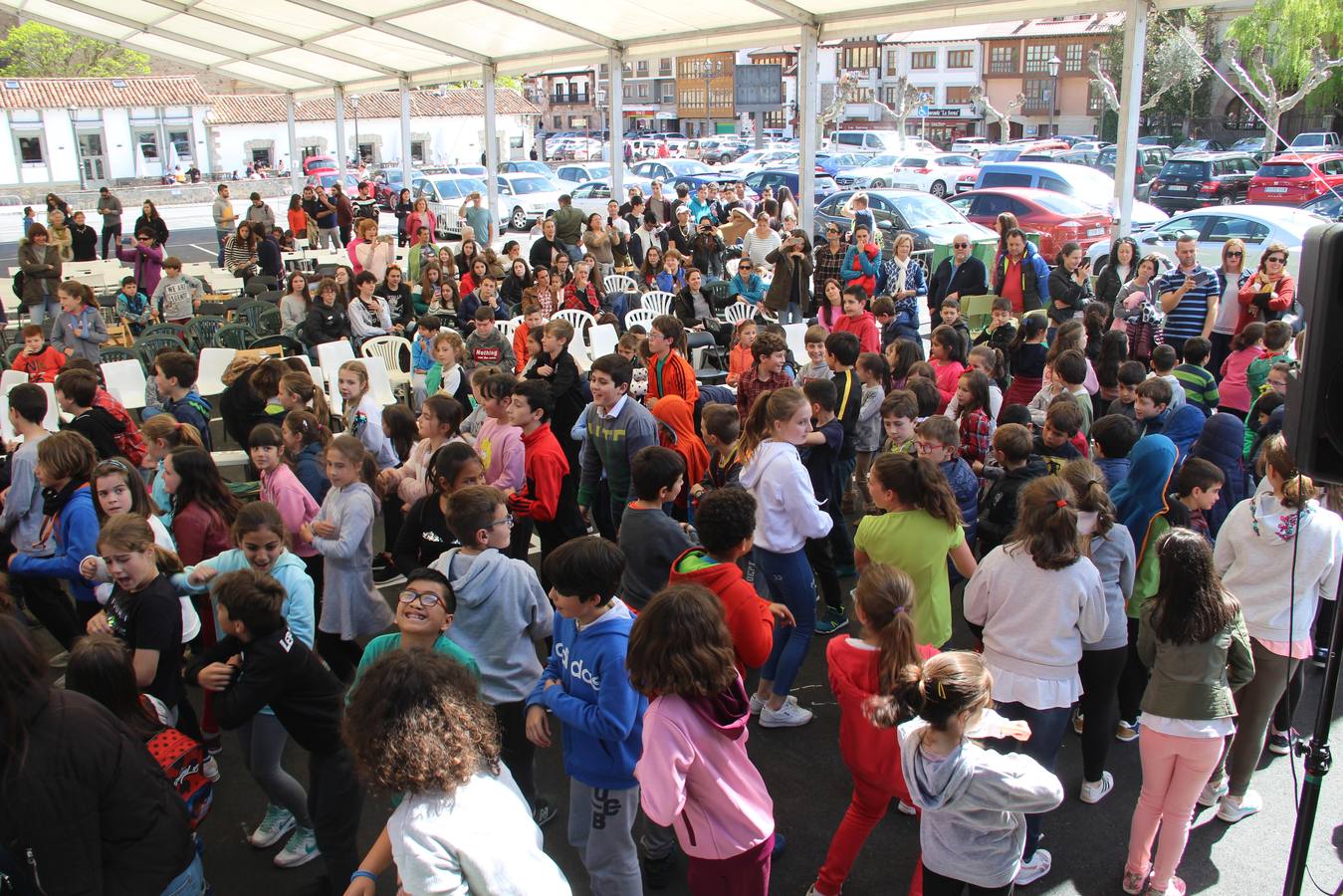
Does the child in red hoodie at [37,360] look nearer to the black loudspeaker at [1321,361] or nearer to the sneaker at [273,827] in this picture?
the sneaker at [273,827]

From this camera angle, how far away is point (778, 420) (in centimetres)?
417

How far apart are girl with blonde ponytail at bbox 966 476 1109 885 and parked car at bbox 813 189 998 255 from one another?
1194 centimetres

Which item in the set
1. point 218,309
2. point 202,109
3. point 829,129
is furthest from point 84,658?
point 829,129

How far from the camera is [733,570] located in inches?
123

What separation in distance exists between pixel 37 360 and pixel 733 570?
672 cm

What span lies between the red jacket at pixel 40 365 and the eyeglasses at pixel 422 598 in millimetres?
6014

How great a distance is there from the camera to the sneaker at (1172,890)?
3188 mm

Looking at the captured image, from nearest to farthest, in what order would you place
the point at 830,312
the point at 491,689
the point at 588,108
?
the point at 491,689
the point at 830,312
the point at 588,108

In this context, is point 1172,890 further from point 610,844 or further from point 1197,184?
point 1197,184

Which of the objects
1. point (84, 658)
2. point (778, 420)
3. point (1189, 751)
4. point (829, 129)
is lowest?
point (1189, 751)

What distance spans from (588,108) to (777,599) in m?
88.8

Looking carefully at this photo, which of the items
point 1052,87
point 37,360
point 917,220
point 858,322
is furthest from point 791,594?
point 1052,87

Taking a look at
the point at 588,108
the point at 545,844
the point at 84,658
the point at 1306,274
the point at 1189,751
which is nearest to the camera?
the point at 1306,274

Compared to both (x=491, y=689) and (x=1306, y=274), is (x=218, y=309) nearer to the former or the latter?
(x=491, y=689)
